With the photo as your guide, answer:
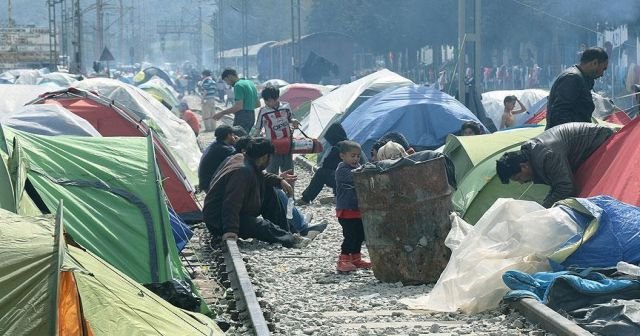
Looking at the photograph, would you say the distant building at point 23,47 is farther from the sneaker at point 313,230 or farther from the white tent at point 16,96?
the sneaker at point 313,230

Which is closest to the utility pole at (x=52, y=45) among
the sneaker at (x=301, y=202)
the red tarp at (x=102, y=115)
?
the red tarp at (x=102, y=115)

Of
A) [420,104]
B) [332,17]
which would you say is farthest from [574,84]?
[332,17]

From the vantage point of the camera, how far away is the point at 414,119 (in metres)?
20.7

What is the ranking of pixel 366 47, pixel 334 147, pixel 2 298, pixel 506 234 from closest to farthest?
pixel 2 298, pixel 506 234, pixel 334 147, pixel 366 47

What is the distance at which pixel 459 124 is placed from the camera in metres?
20.5

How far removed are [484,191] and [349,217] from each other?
6.61 feet

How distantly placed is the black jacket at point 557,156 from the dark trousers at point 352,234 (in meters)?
1.63

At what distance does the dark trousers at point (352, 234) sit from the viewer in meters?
11.6

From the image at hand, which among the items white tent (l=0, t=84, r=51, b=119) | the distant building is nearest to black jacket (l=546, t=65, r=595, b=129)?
white tent (l=0, t=84, r=51, b=119)

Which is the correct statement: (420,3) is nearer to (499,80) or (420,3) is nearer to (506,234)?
(499,80)

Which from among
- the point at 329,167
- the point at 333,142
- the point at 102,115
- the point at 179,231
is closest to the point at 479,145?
the point at 333,142

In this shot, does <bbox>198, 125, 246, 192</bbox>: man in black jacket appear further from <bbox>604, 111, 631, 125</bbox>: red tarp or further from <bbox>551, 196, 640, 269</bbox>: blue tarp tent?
<bbox>551, 196, 640, 269</bbox>: blue tarp tent

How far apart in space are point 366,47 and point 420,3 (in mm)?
11960

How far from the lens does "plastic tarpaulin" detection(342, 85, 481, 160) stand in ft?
66.8
